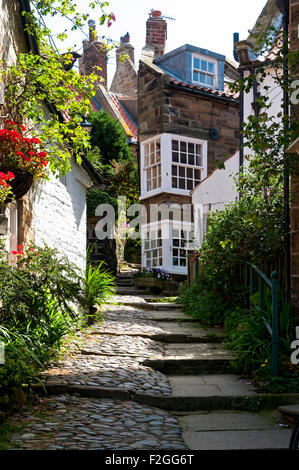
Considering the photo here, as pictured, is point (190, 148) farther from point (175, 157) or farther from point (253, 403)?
point (253, 403)

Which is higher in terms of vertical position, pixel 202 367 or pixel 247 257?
pixel 247 257

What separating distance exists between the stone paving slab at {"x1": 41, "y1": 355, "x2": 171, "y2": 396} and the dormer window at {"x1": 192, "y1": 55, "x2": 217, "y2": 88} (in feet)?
42.2

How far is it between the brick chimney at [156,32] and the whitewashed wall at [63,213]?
908cm

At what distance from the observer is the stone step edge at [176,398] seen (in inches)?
213

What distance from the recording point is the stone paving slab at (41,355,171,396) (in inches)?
222

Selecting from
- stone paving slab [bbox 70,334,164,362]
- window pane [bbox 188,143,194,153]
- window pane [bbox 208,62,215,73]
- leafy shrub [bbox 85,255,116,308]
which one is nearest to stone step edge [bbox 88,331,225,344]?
stone paving slab [bbox 70,334,164,362]

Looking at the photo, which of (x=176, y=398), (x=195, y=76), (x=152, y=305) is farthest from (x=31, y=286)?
(x=195, y=76)

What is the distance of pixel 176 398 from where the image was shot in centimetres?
547

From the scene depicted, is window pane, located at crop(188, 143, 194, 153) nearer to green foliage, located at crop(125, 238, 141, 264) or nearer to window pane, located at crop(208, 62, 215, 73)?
window pane, located at crop(208, 62, 215, 73)

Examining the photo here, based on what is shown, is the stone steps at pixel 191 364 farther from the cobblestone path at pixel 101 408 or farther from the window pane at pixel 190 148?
the window pane at pixel 190 148

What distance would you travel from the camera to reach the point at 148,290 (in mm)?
14609
